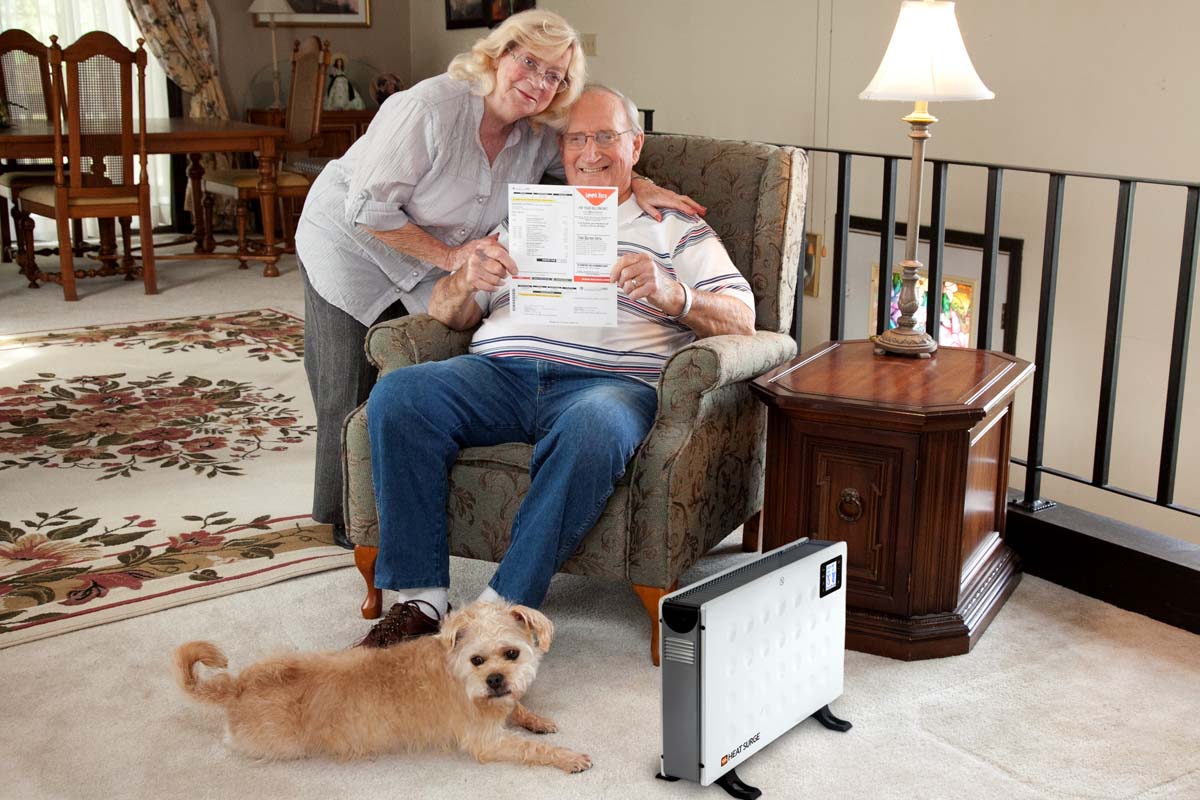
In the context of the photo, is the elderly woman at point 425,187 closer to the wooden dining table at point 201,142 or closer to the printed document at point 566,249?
the printed document at point 566,249

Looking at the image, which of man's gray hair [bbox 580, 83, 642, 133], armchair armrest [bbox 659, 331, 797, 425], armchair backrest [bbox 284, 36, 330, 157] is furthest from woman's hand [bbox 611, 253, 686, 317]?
armchair backrest [bbox 284, 36, 330, 157]

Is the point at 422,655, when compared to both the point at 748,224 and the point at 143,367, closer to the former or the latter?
the point at 748,224

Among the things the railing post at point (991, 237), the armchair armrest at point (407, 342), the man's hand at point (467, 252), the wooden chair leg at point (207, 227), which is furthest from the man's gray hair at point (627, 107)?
the wooden chair leg at point (207, 227)

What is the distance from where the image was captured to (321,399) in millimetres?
2639

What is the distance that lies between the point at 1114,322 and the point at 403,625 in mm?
1576

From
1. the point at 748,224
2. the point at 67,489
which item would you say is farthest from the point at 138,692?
the point at 748,224

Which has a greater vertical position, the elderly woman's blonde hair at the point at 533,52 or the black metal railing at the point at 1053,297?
the elderly woman's blonde hair at the point at 533,52

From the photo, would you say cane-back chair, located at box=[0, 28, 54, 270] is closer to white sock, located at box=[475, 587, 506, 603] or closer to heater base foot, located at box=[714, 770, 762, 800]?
white sock, located at box=[475, 587, 506, 603]

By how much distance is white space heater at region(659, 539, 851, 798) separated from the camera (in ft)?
5.57

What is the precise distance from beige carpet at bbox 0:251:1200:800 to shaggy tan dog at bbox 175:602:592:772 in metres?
0.04

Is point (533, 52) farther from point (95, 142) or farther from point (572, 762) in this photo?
point (95, 142)

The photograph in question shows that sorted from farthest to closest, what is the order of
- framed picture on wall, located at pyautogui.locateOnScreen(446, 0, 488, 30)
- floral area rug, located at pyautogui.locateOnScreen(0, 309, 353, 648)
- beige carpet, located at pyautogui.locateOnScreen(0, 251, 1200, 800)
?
framed picture on wall, located at pyautogui.locateOnScreen(446, 0, 488, 30) < floral area rug, located at pyautogui.locateOnScreen(0, 309, 353, 648) < beige carpet, located at pyautogui.locateOnScreen(0, 251, 1200, 800)

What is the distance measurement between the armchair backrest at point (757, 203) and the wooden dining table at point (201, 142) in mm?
3632

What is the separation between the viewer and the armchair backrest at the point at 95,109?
5008 millimetres
